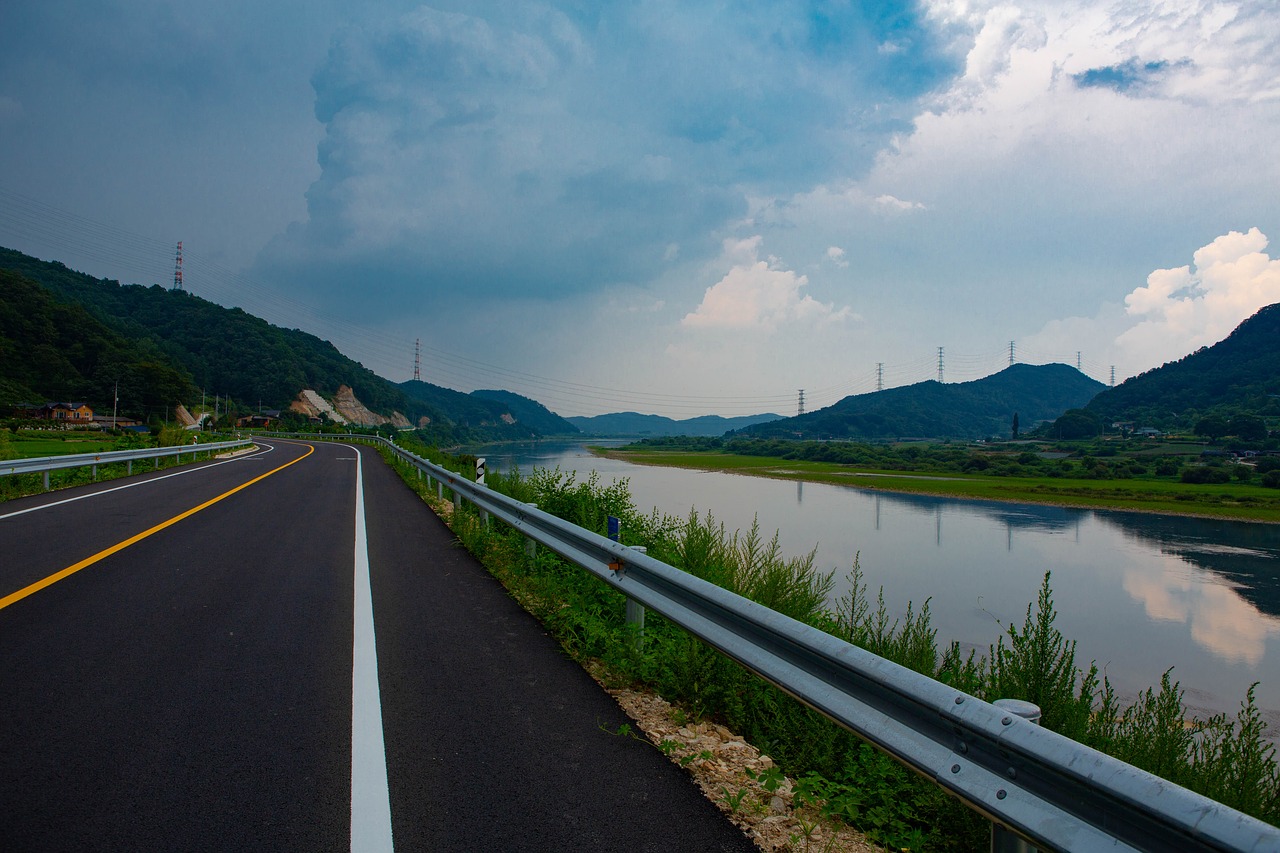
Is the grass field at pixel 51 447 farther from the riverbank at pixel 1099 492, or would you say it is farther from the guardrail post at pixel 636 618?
the riverbank at pixel 1099 492

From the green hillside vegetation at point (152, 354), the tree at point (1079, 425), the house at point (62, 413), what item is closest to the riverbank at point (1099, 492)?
the tree at point (1079, 425)

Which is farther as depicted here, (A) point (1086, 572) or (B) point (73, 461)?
(A) point (1086, 572)

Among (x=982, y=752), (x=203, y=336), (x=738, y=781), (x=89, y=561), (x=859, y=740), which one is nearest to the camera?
(x=982, y=752)

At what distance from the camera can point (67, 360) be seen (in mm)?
86312

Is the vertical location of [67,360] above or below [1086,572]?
above

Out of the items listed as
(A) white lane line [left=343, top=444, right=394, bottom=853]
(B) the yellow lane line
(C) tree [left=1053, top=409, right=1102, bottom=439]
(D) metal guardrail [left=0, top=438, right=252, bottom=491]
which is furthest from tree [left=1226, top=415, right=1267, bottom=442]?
(A) white lane line [left=343, top=444, right=394, bottom=853]

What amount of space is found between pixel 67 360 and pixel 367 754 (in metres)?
109

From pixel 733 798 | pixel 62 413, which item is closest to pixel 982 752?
pixel 733 798

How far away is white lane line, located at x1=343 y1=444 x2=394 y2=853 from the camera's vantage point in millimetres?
2701

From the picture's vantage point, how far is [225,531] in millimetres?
10125

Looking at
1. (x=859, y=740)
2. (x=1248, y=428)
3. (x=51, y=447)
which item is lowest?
(x=859, y=740)

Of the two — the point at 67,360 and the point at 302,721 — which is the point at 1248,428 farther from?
the point at 67,360

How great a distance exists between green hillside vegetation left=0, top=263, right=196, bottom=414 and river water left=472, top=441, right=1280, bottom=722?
257 ft

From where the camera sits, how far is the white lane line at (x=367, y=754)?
8.86 ft
